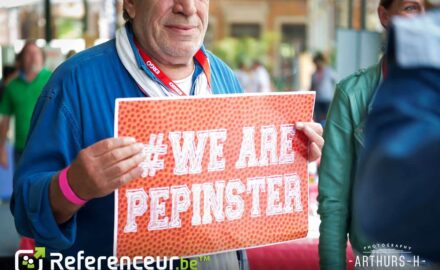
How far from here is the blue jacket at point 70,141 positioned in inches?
79.7

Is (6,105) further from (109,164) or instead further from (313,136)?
(109,164)

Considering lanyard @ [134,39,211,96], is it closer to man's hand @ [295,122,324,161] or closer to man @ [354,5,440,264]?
man's hand @ [295,122,324,161]

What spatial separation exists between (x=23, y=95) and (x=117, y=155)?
5.36m

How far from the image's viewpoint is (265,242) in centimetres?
227

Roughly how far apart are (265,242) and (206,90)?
0.46 m

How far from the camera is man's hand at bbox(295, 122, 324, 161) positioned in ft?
7.36

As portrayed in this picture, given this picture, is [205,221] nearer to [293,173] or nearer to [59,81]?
[293,173]

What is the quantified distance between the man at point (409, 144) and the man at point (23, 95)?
237 inches

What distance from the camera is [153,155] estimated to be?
2008 millimetres

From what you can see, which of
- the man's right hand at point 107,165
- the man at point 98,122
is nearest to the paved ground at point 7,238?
the man at point 98,122

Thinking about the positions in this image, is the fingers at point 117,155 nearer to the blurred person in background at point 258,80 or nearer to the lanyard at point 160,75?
the lanyard at point 160,75

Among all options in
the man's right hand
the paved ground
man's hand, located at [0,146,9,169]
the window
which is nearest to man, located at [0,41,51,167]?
man's hand, located at [0,146,9,169]

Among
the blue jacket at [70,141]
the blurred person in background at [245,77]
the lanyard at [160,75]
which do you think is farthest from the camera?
the blurred person in background at [245,77]
